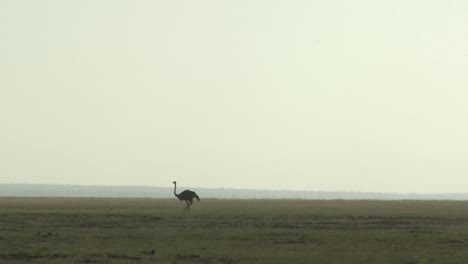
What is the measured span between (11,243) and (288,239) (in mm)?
10891

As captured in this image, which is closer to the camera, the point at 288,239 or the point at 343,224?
the point at 288,239

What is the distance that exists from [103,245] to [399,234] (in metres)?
13.1

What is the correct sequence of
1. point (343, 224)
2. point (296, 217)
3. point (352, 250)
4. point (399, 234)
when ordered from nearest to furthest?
point (352, 250), point (399, 234), point (343, 224), point (296, 217)

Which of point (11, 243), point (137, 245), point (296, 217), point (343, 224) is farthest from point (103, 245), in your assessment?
point (296, 217)

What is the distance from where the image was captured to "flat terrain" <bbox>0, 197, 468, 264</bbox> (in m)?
30.2

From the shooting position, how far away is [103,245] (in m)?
34.0

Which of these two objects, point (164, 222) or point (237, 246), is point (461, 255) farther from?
point (164, 222)

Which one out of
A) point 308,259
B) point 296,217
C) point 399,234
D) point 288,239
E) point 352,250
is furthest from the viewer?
point 296,217

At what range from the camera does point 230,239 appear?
119ft

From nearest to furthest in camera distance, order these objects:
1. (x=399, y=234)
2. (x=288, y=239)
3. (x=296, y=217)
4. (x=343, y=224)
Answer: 1. (x=288, y=239)
2. (x=399, y=234)
3. (x=343, y=224)
4. (x=296, y=217)

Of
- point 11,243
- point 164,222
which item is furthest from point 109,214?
point 11,243

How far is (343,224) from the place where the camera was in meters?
45.1

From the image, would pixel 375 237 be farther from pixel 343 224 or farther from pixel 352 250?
pixel 343 224

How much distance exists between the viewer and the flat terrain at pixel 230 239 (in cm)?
3019
